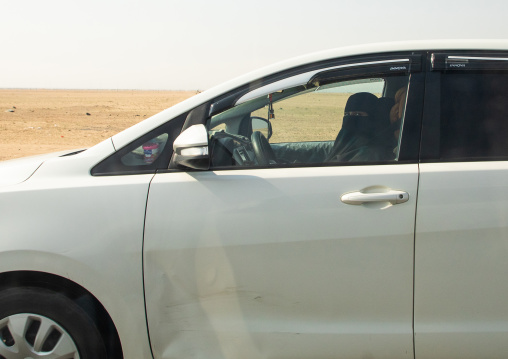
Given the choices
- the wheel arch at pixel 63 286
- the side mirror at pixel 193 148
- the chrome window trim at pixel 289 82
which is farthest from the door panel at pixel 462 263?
the wheel arch at pixel 63 286

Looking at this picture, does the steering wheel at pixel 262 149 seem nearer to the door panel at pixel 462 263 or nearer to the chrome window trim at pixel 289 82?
the chrome window trim at pixel 289 82

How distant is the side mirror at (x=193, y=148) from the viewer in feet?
7.67

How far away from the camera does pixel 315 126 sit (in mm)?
2787

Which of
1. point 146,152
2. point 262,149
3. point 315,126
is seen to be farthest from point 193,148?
point 315,126

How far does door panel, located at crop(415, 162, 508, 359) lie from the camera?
229 centimetres

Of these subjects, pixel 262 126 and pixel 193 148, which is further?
pixel 262 126

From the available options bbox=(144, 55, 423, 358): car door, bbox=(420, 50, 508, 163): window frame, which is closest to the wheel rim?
bbox=(144, 55, 423, 358): car door

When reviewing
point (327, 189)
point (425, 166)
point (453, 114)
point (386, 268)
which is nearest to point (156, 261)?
point (327, 189)

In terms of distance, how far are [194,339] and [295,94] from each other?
4.31ft

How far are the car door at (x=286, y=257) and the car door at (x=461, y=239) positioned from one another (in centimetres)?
7

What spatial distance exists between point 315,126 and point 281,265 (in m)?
0.84

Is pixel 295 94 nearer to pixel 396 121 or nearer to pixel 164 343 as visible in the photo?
pixel 396 121

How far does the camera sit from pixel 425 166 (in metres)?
2.39

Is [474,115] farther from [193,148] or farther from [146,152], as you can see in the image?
[146,152]
